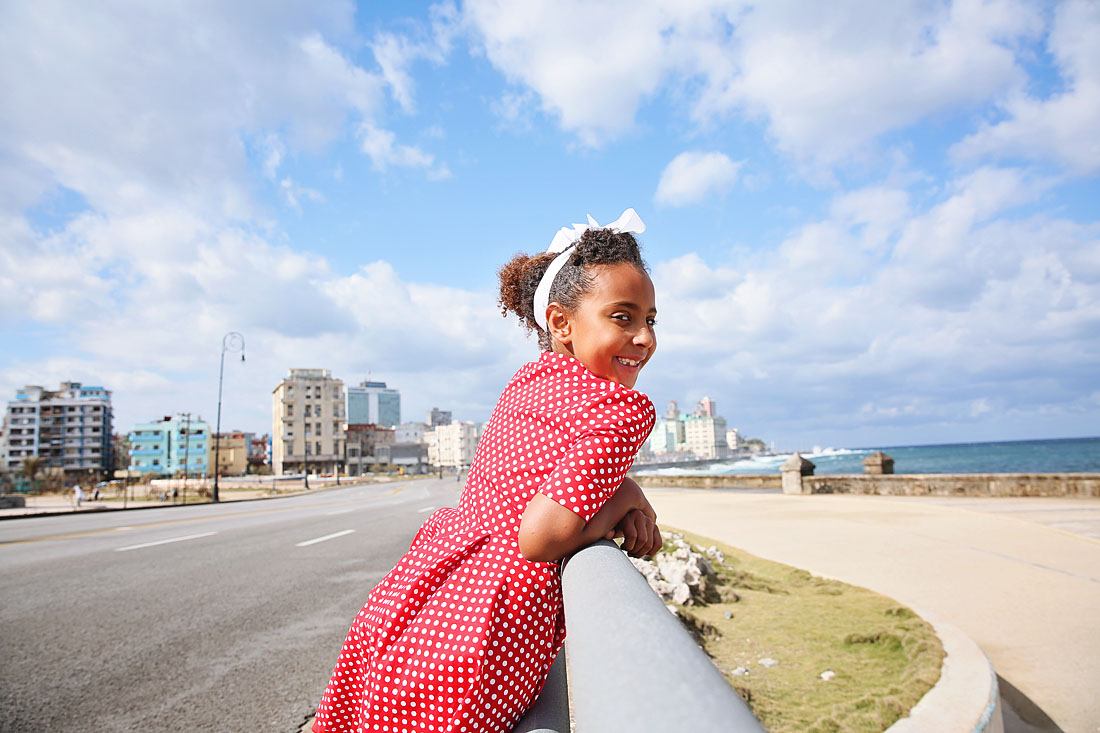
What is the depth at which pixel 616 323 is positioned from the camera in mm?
1597

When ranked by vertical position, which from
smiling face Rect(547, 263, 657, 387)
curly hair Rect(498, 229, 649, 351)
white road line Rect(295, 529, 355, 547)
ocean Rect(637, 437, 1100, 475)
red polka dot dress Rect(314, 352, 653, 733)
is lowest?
ocean Rect(637, 437, 1100, 475)

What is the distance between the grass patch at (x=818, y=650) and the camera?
9.03 ft

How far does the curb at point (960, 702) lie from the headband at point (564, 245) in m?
2.11

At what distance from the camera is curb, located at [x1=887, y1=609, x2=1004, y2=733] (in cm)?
240

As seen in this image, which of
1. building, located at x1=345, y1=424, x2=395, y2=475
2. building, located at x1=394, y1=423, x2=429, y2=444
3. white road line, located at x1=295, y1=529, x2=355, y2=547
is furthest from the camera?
building, located at x1=394, y1=423, x2=429, y2=444

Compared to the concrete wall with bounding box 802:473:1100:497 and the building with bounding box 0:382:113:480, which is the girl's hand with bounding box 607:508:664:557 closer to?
the concrete wall with bounding box 802:473:1100:497

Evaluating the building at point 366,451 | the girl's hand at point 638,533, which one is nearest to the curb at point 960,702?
the girl's hand at point 638,533

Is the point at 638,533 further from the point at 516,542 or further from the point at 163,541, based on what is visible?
the point at 163,541

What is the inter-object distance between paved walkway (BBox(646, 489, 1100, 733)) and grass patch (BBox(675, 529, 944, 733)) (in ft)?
1.34

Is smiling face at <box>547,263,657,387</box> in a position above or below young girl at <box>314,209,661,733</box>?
above

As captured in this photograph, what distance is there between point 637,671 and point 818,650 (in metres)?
3.68

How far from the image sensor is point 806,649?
3709 mm

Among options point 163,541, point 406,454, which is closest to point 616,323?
point 163,541

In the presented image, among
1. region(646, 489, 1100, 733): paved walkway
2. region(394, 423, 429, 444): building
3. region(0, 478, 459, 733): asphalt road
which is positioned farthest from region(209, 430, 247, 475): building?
region(646, 489, 1100, 733): paved walkway
